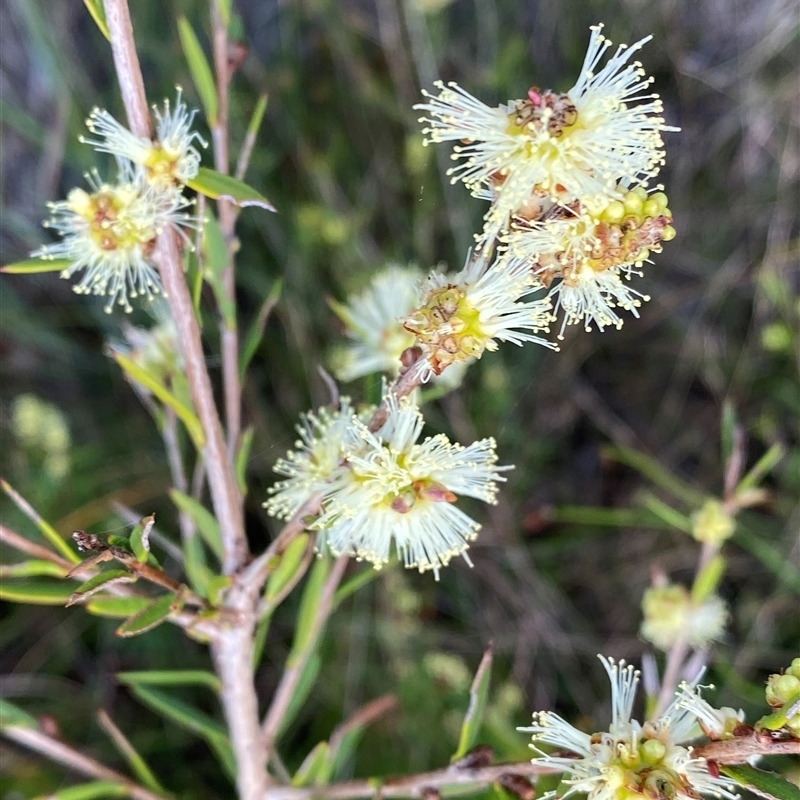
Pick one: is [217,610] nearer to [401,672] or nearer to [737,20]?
[401,672]

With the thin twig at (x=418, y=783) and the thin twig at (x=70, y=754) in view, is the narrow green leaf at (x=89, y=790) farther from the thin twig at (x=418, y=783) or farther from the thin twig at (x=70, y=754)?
the thin twig at (x=418, y=783)

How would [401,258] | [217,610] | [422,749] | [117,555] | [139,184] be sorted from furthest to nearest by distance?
1. [401,258]
2. [422,749]
3. [217,610]
4. [139,184]
5. [117,555]

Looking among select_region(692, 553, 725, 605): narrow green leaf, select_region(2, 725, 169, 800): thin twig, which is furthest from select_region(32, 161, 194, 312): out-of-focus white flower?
select_region(692, 553, 725, 605): narrow green leaf

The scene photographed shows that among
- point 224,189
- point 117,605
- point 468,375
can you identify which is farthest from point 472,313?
point 468,375

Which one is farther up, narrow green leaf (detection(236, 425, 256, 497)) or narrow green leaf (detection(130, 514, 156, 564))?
narrow green leaf (detection(236, 425, 256, 497))

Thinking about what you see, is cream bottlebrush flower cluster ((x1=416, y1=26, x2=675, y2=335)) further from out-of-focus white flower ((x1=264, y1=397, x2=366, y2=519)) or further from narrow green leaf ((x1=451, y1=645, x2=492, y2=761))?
narrow green leaf ((x1=451, y1=645, x2=492, y2=761))

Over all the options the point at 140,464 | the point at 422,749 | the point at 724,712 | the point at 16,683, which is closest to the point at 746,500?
the point at 724,712
